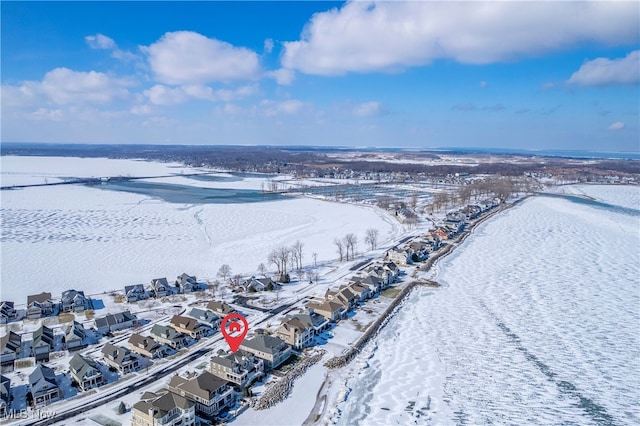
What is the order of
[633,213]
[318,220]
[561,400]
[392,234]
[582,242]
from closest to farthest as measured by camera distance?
[561,400] < [582,242] < [392,234] < [318,220] < [633,213]

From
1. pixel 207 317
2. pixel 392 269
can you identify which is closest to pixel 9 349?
pixel 207 317

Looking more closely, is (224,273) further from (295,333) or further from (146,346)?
(295,333)

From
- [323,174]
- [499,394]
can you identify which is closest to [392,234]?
[499,394]

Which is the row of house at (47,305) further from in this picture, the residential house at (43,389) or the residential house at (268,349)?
the residential house at (268,349)

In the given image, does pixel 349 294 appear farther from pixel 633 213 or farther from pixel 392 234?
pixel 633 213

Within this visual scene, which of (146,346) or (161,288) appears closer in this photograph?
(146,346)

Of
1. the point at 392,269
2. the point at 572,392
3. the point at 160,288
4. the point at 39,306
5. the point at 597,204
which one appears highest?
the point at 597,204
